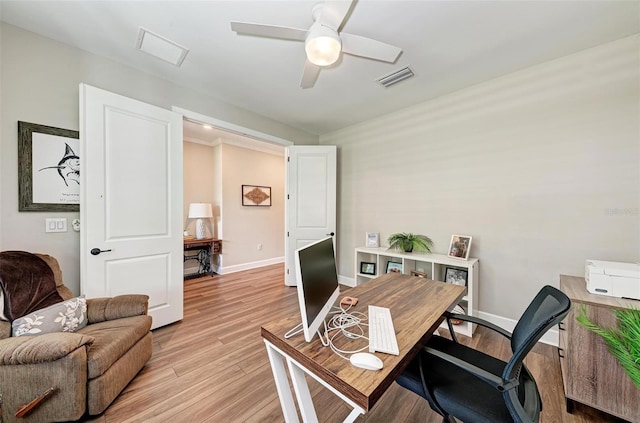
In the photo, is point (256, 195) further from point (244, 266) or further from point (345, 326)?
point (345, 326)

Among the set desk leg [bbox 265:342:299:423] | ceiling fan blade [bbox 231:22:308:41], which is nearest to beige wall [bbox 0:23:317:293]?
ceiling fan blade [bbox 231:22:308:41]

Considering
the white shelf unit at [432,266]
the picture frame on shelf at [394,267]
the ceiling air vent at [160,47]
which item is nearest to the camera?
the ceiling air vent at [160,47]

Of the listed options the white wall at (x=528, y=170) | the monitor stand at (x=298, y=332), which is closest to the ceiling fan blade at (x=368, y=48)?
the white wall at (x=528, y=170)

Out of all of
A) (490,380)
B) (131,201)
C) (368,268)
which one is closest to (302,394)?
(490,380)

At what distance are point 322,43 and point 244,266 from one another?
4.36 m

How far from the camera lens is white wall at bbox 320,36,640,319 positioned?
1.95m

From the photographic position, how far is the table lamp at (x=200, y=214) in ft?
14.4

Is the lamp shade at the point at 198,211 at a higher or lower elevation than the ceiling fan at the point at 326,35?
lower

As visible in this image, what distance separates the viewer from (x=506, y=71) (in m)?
2.37

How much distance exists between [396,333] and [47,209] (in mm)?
2809

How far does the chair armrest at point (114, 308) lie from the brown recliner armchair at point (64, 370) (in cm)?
12

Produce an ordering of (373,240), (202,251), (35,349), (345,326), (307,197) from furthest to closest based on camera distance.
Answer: (202,251), (307,197), (373,240), (35,349), (345,326)

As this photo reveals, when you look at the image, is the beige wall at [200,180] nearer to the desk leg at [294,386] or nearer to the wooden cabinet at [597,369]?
the desk leg at [294,386]

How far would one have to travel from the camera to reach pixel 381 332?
1.09m
